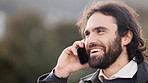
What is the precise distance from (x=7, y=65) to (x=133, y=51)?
1413 centimetres

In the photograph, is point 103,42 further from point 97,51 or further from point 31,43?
point 31,43

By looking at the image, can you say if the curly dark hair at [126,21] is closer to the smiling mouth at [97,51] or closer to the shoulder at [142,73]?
the shoulder at [142,73]

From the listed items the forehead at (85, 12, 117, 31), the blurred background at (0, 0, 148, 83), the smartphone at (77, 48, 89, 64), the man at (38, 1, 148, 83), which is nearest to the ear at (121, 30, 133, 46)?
the man at (38, 1, 148, 83)

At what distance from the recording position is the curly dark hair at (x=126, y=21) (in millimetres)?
3934

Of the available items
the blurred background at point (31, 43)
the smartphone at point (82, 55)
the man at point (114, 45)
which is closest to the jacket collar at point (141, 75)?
the man at point (114, 45)

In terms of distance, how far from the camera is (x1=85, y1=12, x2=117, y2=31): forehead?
153 inches

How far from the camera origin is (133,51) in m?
3.96

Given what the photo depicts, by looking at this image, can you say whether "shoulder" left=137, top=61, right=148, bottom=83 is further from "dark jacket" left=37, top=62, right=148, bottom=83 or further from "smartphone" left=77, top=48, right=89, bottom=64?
"smartphone" left=77, top=48, right=89, bottom=64

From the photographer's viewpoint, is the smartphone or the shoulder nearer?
the shoulder

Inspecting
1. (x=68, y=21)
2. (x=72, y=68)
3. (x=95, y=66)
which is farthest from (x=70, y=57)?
(x=68, y=21)

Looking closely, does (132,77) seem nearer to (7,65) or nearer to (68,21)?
(7,65)

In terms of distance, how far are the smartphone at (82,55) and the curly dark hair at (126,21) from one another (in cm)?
23

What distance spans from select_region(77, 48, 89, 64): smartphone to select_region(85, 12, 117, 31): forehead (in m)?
0.28

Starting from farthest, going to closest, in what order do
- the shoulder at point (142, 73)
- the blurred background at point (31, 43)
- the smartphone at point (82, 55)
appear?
the blurred background at point (31, 43) → the smartphone at point (82, 55) → the shoulder at point (142, 73)
